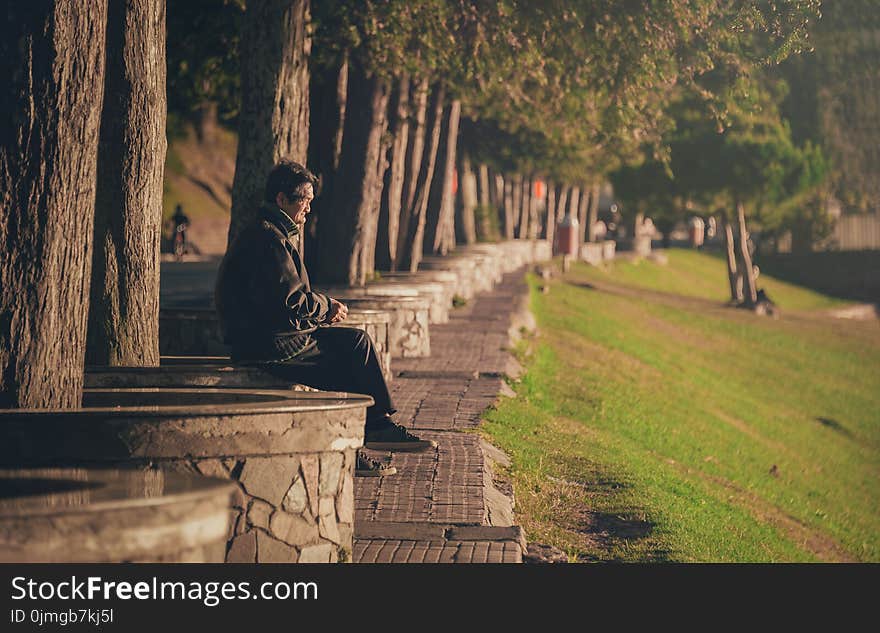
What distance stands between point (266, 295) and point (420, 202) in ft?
54.1

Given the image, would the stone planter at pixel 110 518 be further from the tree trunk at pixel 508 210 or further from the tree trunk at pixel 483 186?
the tree trunk at pixel 508 210

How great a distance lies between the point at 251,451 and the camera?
633 cm

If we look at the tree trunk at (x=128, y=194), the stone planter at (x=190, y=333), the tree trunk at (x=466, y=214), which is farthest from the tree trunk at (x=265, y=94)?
the tree trunk at (x=466, y=214)

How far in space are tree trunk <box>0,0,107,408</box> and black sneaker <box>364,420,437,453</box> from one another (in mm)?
2949

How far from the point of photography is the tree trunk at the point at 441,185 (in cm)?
2948

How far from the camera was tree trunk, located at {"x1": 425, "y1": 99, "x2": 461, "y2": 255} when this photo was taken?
2948cm

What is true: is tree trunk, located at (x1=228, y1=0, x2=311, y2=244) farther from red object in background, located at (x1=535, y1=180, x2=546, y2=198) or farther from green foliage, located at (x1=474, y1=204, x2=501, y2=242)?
red object in background, located at (x1=535, y1=180, x2=546, y2=198)

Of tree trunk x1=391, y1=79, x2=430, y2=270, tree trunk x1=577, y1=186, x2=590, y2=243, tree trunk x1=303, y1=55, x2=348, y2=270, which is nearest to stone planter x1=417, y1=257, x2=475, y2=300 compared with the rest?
tree trunk x1=391, y1=79, x2=430, y2=270

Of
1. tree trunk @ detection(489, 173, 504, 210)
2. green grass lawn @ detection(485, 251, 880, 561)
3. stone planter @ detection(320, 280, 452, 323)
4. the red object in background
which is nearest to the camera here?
green grass lawn @ detection(485, 251, 880, 561)

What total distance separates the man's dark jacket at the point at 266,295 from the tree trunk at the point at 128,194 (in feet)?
3.49

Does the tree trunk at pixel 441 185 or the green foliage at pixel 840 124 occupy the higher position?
the green foliage at pixel 840 124

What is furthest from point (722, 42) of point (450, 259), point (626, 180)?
point (626, 180)

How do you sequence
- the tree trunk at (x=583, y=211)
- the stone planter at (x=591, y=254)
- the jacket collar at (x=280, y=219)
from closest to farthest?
1. the jacket collar at (x=280, y=219)
2. the stone planter at (x=591, y=254)
3. the tree trunk at (x=583, y=211)

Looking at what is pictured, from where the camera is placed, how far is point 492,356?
58.3ft
